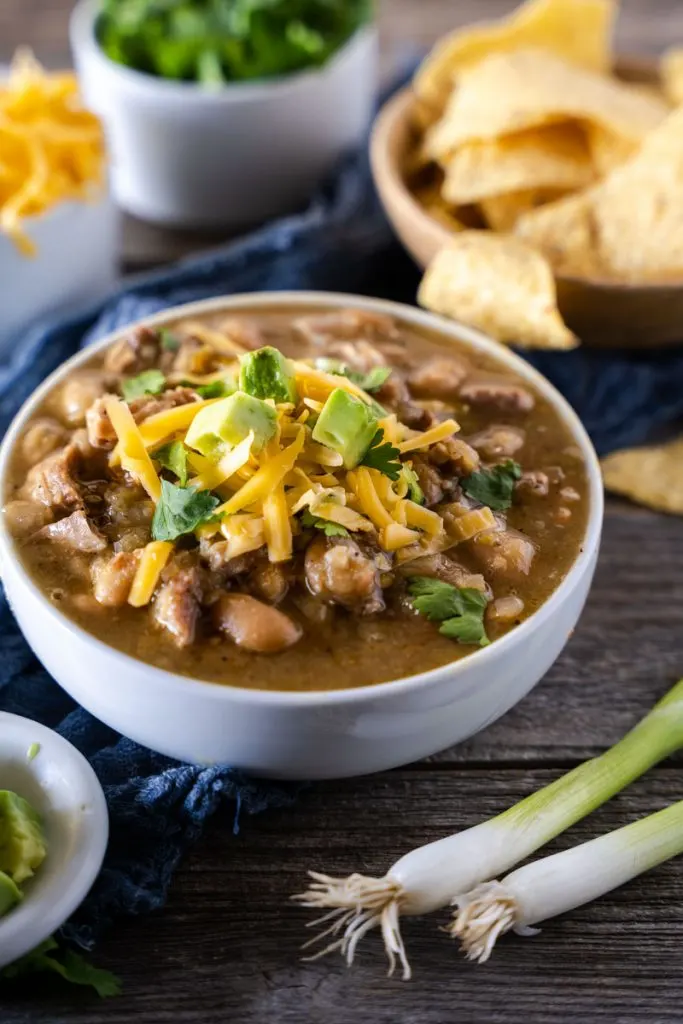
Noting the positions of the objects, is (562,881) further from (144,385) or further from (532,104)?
(532,104)

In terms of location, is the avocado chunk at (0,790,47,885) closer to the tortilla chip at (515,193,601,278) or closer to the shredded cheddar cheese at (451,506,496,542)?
the shredded cheddar cheese at (451,506,496,542)

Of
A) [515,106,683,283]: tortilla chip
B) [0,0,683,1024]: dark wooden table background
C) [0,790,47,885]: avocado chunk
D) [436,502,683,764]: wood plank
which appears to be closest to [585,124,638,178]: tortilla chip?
[515,106,683,283]: tortilla chip

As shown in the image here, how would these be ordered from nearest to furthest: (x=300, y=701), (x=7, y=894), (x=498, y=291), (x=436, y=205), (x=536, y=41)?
(x=7, y=894) → (x=300, y=701) → (x=498, y=291) → (x=436, y=205) → (x=536, y=41)

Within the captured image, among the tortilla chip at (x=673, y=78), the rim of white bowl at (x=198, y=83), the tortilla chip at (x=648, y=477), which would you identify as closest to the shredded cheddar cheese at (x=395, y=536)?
the tortilla chip at (x=648, y=477)

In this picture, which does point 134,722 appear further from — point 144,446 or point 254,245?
point 254,245

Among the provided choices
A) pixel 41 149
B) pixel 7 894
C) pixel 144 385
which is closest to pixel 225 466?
pixel 144 385

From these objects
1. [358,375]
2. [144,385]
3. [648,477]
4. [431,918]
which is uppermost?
[144,385]

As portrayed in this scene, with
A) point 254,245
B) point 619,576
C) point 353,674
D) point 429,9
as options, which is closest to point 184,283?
point 254,245
